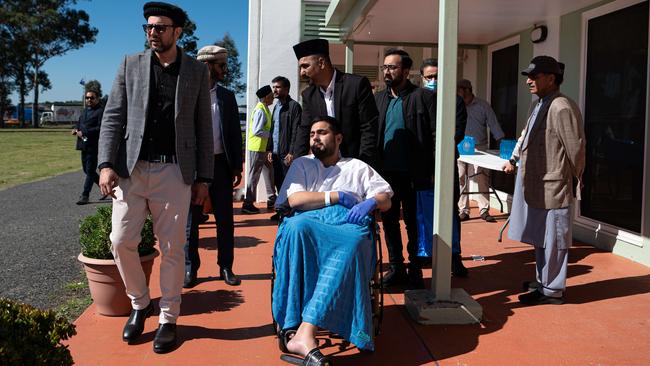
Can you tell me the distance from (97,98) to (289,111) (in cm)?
363

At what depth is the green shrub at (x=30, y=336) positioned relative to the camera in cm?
207

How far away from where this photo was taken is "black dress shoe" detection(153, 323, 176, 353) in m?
3.61

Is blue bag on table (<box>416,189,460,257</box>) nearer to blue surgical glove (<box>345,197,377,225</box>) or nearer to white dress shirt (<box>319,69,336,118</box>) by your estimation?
white dress shirt (<box>319,69,336,118</box>)

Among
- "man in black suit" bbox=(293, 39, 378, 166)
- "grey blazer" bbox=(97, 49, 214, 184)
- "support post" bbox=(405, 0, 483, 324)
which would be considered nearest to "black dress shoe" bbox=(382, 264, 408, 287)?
"support post" bbox=(405, 0, 483, 324)

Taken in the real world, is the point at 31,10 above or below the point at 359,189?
above

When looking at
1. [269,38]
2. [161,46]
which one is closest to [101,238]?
[161,46]

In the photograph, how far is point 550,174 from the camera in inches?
175

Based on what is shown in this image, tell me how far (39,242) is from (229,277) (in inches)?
140

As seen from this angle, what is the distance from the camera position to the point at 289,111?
26.2 ft

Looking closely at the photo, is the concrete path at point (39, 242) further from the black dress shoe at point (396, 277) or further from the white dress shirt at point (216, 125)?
the black dress shoe at point (396, 277)

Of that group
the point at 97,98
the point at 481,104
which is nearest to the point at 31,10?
the point at 97,98

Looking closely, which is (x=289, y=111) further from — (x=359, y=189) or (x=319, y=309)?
(x=319, y=309)

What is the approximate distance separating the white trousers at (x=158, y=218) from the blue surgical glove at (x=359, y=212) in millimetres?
1039

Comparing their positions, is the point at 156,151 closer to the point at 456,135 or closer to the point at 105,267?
the point at 105,267
